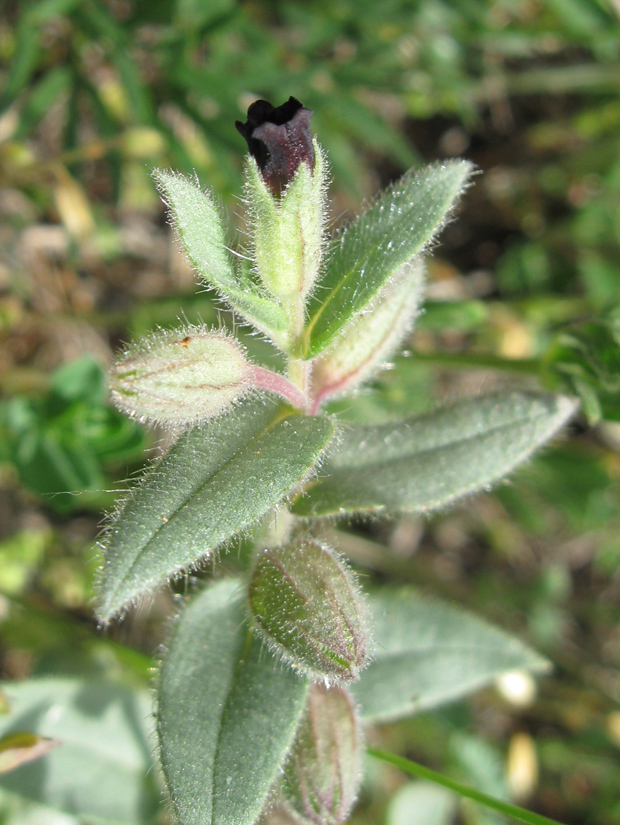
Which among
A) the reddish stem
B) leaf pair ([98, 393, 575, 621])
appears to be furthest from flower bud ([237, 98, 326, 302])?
leaf pair ([98, 393, 575, 621])

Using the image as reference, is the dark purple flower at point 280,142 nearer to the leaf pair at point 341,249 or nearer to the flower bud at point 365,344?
the leaf pair at point 341,249

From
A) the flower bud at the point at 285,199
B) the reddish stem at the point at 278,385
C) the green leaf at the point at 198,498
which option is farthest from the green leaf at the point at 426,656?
the flower bud at the point at 285,199

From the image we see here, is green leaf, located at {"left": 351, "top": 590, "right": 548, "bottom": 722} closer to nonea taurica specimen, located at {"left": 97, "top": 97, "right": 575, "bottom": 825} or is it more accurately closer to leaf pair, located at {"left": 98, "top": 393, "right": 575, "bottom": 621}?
nonea taurica specimen, located at {"left": 97, "top": 97, "right": 575, "bottom": 825}

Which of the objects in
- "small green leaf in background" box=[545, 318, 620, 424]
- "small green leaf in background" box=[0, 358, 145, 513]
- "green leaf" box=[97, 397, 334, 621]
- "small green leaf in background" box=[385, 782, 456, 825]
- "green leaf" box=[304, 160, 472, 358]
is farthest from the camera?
"small green leaf in background" box=[385, 782, 456, 825]

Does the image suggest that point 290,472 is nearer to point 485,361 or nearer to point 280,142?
point 280,142

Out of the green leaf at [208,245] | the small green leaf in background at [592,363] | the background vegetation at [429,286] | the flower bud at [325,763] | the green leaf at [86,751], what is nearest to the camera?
the green leaf at [208,245]

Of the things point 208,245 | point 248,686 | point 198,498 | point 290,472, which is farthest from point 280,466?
point 248,686
